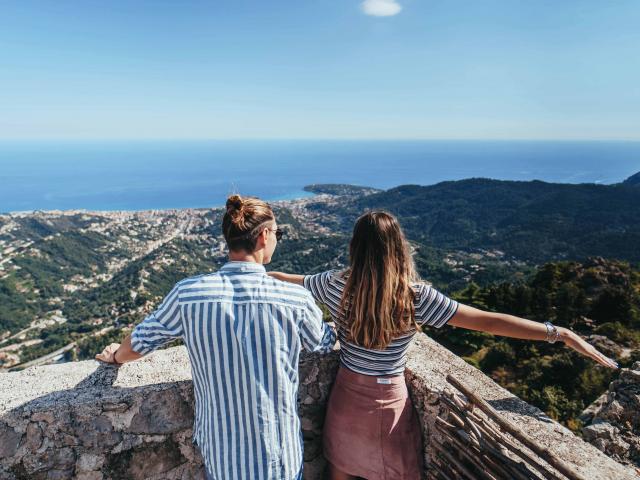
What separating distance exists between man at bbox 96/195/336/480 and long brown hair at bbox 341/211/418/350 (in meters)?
0.25

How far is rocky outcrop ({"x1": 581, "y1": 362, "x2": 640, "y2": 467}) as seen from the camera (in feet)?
7.20

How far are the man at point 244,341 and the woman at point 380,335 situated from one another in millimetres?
292

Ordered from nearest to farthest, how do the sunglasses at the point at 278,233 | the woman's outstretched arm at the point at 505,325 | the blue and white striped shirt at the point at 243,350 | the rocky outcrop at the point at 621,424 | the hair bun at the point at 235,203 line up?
the blue and white striped shirt at the point at 243,350 → the hair bun at the point at 235,203 → the sunglasses at the point at 278,233 → the woman's outstretched arm at the point at 505,325 → the rocky outcrop at the point at 621,424

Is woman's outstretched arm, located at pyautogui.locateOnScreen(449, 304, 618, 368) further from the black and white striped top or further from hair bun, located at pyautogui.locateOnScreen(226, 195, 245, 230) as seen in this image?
hair bun, located at pyautogui.locateOnScreen(226, 195, 245, 230)

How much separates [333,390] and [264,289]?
0.89 m

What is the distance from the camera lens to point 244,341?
120cm

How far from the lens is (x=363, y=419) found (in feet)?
5.47

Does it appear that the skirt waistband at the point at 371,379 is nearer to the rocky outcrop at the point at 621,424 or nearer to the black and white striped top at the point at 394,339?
the black and white striped top at the point at 394,339

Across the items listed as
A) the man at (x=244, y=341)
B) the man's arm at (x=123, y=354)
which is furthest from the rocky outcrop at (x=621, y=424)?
the man's arm at (x=123, y=354)

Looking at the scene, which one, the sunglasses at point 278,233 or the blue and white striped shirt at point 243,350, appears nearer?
the blue and white striped shirt at point 243,350

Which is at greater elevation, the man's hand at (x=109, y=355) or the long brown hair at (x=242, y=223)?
the long brown hair at (x=242, y=223)

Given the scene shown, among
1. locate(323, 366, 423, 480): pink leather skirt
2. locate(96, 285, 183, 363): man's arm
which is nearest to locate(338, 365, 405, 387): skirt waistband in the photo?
locate(323, 366, 423, 480): pink leather skirt

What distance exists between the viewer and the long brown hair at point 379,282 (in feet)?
Result: 4.91

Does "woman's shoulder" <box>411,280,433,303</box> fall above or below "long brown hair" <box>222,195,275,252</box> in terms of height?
below
